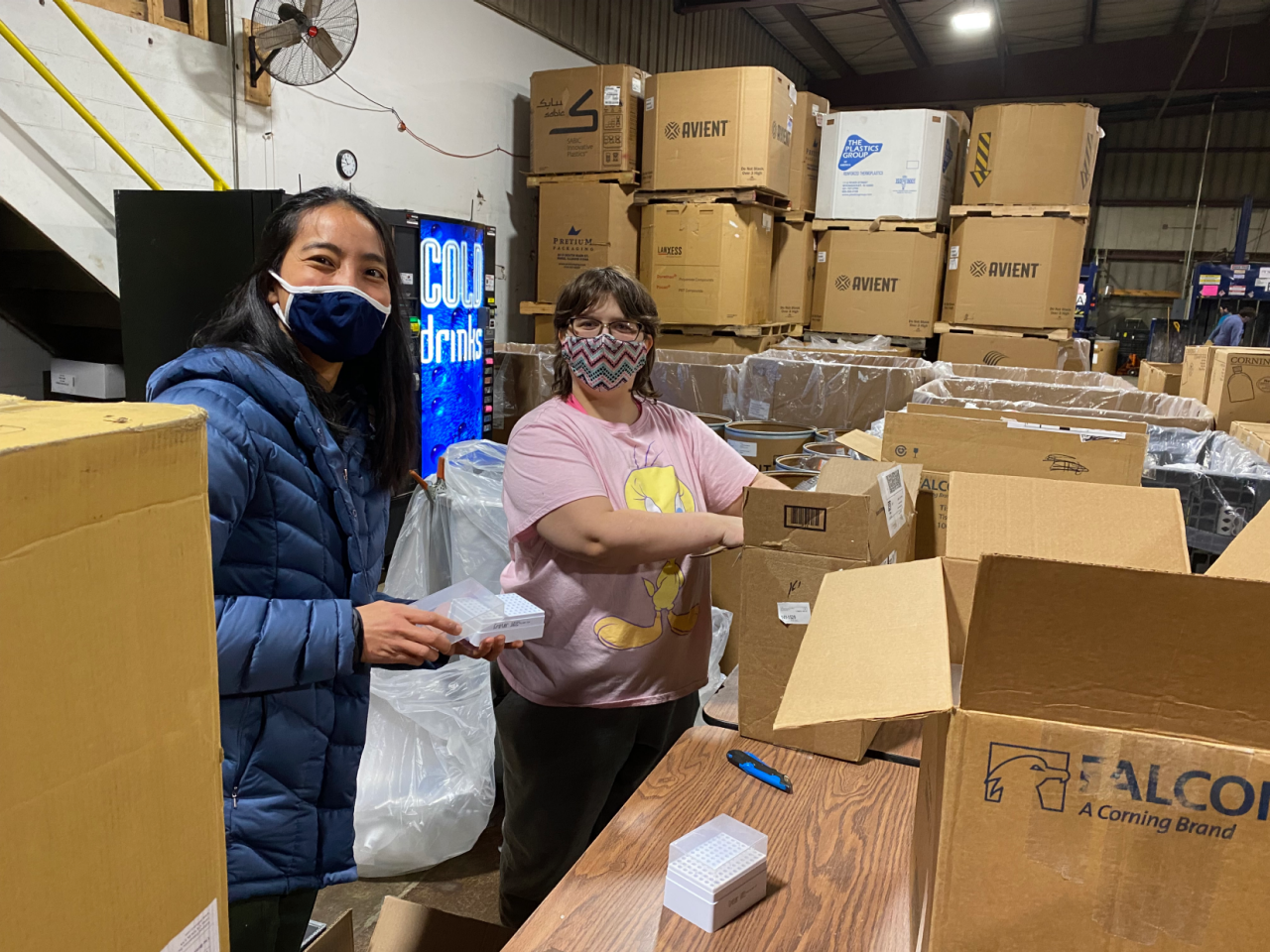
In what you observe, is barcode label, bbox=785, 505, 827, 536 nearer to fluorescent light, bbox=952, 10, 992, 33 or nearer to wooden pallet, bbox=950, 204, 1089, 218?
wooden pallet, bbox=950, 204, 1089, 218

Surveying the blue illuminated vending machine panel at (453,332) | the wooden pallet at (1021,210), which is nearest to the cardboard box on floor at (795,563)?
the blue illuminated vending machine panel at (453,332)

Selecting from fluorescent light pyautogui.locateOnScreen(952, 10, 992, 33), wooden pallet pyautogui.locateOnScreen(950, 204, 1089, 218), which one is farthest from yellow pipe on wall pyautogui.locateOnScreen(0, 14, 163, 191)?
fluorescent light pyautogui.locateOnScreen(952, 10, 992, 33)

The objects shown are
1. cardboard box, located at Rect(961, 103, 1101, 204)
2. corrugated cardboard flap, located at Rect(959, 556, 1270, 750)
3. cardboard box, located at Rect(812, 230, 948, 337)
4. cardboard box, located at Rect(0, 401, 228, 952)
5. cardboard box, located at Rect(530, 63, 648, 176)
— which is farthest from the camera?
cardboard box, located at Rect(812, 230, 948, 337)

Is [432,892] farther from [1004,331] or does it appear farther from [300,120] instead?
[1004,331]

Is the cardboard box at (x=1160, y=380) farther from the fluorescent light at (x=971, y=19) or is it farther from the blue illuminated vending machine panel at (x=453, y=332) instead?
the fluorescent light at (x=971, y=19)

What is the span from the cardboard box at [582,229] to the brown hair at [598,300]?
10.9ft

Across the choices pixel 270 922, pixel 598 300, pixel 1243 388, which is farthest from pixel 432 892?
pixel 1243 388

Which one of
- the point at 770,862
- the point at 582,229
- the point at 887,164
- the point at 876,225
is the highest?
the point at 887,164

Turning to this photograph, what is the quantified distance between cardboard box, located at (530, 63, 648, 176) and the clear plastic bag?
11.8 feet

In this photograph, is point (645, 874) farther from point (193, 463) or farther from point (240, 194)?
point (240, 194)

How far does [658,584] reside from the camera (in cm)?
158

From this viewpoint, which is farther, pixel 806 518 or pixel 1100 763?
pixel 806 518

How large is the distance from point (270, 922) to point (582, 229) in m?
4.57

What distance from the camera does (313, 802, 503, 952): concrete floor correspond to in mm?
2107
